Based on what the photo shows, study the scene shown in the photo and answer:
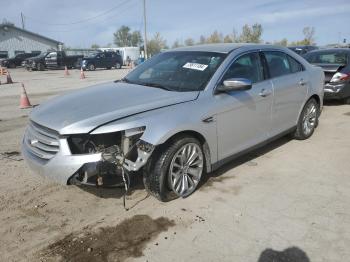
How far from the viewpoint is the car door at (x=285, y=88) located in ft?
17.0

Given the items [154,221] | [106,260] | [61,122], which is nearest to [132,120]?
[61,122]

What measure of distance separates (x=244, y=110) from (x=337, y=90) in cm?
523

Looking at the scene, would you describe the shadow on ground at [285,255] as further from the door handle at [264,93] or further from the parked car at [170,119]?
the door handle at [264,93]

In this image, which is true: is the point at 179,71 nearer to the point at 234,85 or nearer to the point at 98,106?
the point at 234,85

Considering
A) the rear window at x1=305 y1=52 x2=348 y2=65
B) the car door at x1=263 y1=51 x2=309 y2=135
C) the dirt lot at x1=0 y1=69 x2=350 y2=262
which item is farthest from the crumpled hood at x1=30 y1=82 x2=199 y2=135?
the rear window at x1=305 y1=52 x2=348 y2=65

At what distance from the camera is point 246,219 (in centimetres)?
365

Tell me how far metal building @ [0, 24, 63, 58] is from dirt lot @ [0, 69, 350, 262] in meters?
47.4

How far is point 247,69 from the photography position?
4.79 meters

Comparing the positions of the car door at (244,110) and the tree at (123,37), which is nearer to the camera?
the car door at (244,110)

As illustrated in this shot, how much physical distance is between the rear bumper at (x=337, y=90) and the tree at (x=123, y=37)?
106285mm

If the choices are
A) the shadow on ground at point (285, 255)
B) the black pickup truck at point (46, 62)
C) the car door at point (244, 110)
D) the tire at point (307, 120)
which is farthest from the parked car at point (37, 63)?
the shadow on ground at point (285, 255)

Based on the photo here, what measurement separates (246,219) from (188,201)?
28.1 inches

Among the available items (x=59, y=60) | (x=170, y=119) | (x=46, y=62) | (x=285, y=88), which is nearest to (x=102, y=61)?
(x=59, y=60)

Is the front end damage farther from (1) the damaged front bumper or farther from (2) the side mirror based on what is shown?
(2) the side mirror
